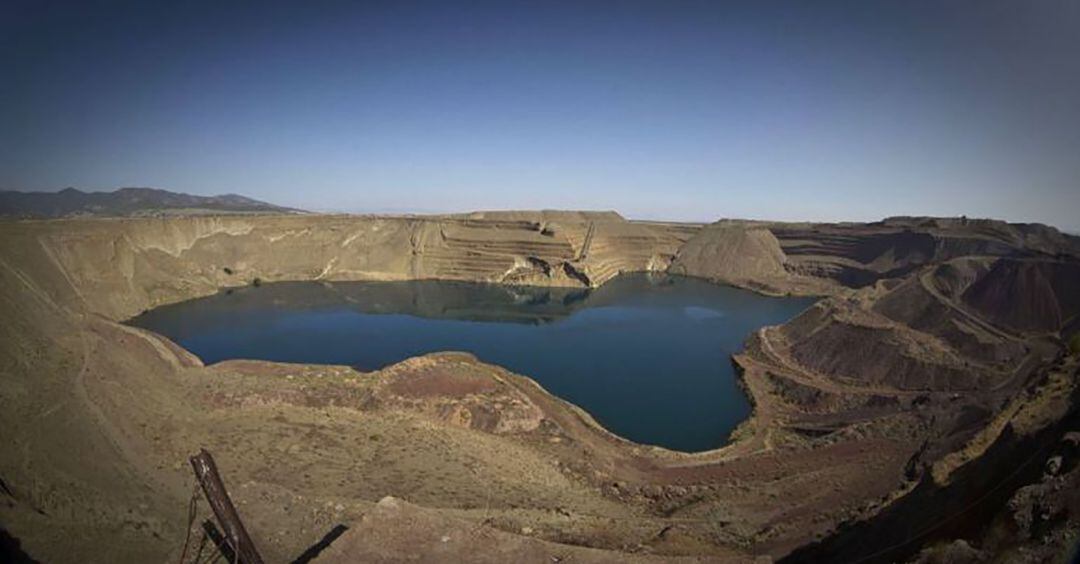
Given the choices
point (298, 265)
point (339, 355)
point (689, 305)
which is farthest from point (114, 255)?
point (689, 305)

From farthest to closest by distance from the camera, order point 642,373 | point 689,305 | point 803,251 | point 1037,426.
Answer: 1. point 803,251
2. point 689,305
3. point 642,373
4. point 1037,426

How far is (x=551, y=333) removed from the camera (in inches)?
1967

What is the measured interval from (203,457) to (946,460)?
1795cm

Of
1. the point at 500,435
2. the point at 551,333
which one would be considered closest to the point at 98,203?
the point at 551,333

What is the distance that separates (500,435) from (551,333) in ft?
87.7

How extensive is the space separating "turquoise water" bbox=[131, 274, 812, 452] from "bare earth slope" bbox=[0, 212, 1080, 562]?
326cm

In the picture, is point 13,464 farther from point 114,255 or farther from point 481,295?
point 481,295

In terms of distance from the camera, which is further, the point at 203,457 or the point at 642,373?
the point at 642,373

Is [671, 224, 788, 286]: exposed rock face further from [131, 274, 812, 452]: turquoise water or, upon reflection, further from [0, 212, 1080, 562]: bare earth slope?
[0, 212, 1080, 562]: bare earth slope

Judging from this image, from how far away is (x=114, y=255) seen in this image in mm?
52406

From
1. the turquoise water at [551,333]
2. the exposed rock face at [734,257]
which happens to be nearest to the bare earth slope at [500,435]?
the turquoise water at [551,333]

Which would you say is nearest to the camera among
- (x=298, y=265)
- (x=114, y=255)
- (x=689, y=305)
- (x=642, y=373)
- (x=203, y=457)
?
(x=203, y=457)

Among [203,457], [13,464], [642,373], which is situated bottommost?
[642,373]

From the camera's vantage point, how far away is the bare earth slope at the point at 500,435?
1380 centimetres
